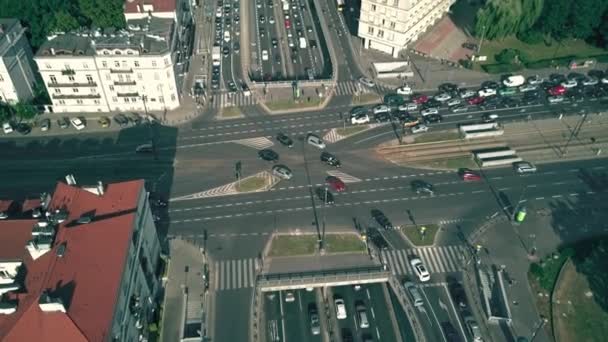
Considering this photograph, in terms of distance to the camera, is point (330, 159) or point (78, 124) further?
point (78, 124)

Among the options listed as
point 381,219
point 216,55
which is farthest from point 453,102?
point 216,55

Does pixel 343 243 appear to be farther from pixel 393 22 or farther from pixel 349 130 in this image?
pixel 393 22

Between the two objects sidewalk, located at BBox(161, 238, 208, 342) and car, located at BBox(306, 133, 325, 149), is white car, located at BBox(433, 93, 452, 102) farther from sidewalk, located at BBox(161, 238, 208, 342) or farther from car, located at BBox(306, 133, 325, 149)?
sidewalk, located at BBox(161, 238, 208, 342)

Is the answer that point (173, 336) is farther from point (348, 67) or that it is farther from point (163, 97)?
point (348, 67)

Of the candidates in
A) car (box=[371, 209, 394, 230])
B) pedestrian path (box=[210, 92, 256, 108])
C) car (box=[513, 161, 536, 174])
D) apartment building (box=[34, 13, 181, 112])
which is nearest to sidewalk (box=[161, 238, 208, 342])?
car (box=[371, 209, 394, 230])

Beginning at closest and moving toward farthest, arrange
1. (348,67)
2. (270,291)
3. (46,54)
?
(270,291)
(46,54)
(348,67)

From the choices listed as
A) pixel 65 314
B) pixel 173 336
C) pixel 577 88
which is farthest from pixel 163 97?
pixel 577 88
